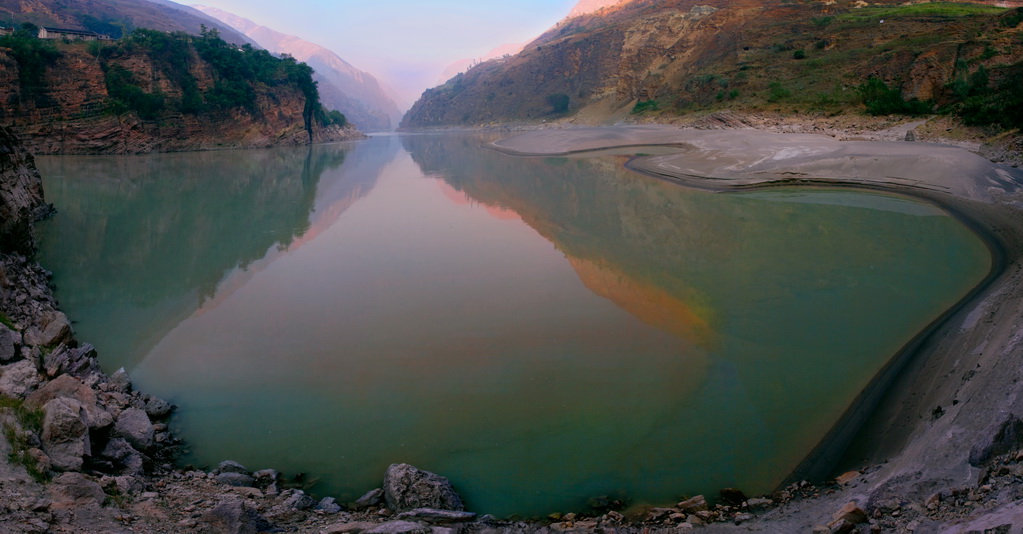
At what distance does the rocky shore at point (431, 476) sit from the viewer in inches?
114

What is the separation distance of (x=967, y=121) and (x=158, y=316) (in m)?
24.0

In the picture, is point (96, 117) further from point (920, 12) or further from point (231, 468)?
point (920, 12)

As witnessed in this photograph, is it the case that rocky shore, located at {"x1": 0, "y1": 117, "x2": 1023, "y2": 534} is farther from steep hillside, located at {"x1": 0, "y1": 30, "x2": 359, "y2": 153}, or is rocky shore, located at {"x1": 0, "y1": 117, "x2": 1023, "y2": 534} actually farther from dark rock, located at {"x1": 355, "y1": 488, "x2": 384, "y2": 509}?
steep hillside, located at {"x1": 0, "y1": 30, "x2": 359, "y2": 153}

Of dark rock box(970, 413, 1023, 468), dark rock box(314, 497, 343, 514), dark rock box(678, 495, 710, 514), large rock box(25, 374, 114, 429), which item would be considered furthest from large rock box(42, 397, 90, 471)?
dark rock box(970, 413, 1023, 468)

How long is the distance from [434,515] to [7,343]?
4.19 meters

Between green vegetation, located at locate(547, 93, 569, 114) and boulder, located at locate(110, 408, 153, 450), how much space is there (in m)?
69.5

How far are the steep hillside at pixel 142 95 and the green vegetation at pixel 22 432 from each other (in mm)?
41154

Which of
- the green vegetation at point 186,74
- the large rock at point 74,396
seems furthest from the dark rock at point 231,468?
the green vegetation at point 186,74

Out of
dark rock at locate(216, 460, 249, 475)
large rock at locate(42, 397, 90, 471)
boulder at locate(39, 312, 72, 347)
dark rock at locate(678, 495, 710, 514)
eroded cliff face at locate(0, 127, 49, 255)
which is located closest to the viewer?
large rock at locate(42, 397, 90, 471)

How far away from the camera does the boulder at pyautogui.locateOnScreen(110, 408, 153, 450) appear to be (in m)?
4.39

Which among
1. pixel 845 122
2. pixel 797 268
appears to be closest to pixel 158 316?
pixel 797 268

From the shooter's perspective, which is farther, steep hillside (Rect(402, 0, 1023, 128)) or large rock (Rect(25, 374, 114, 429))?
steep hillside (Rect(402, 0, 1023, 128))

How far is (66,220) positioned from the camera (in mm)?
13906

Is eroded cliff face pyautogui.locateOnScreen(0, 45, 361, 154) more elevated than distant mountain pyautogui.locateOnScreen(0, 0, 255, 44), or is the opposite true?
distant mountain pyautogui.locateOnScreen(0, 0, 255, 44)
